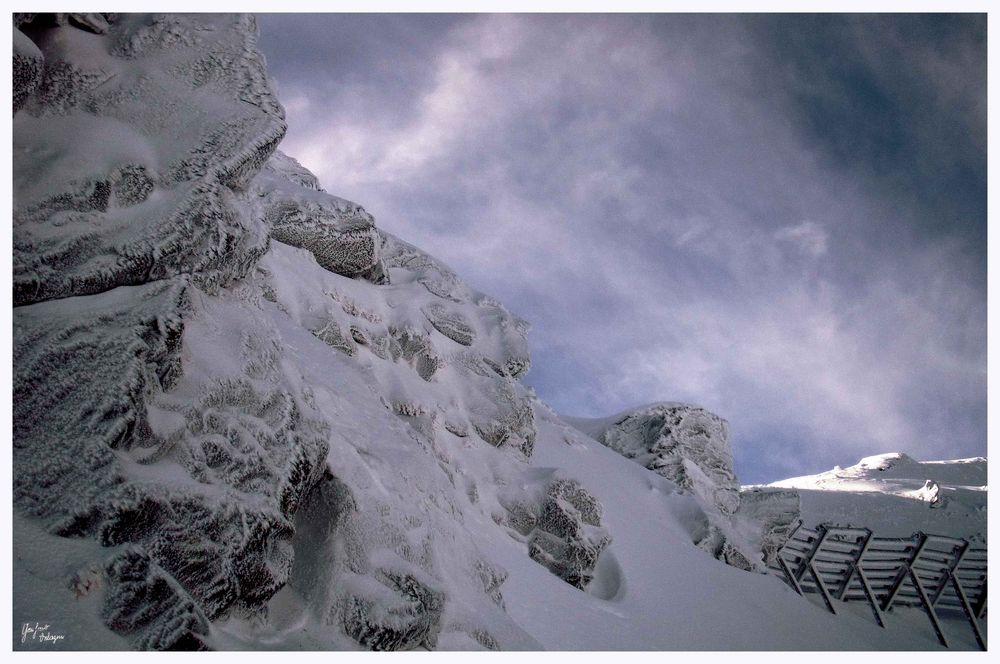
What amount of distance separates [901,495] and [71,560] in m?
36.2

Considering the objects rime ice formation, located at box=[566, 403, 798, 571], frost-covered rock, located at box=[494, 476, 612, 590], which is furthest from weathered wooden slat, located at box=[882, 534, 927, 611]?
frost-covered rock, located at box=[494, 476, 612, 590]

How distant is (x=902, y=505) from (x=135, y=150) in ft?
114

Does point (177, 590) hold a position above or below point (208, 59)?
below

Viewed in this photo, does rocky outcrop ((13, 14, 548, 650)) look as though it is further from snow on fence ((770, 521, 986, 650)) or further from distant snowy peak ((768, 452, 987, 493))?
distant snowy peak ((768, 452, 987, 493))

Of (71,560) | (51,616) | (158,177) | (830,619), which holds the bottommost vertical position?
(830,619)

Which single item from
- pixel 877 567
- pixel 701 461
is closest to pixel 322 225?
pixel 701 461

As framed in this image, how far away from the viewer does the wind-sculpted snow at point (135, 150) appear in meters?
4.63

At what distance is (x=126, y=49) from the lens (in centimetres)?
570

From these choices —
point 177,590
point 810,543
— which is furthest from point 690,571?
point 177,590

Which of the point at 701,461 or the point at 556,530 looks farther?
the point at 701,461
